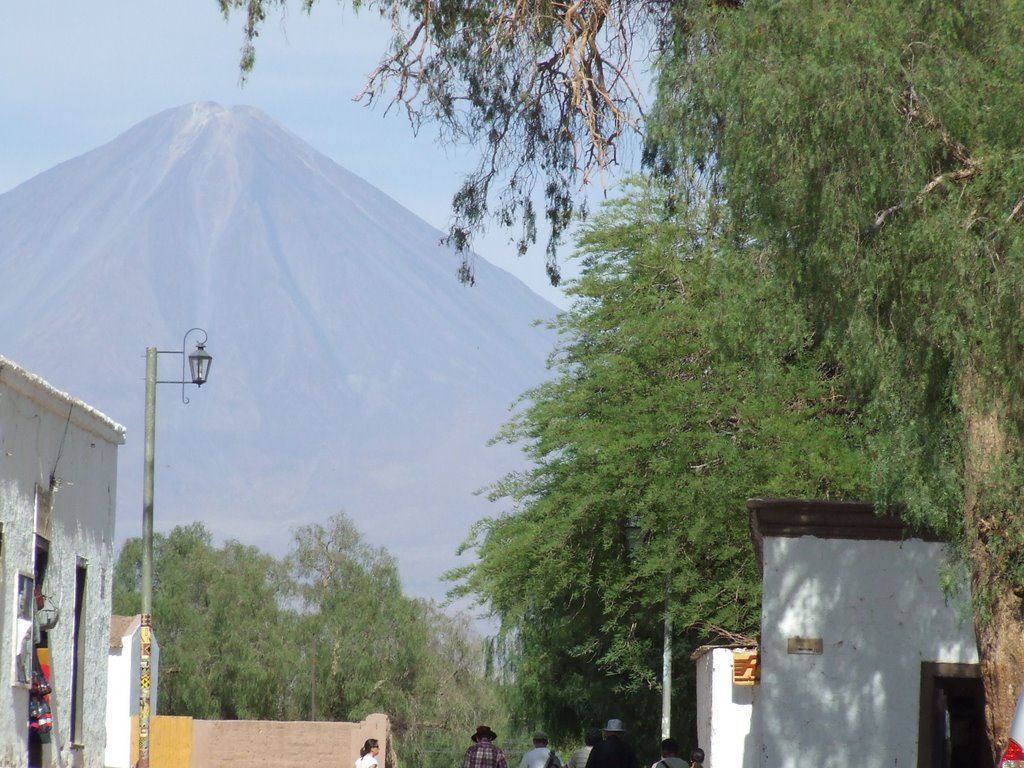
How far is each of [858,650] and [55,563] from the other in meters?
8.55

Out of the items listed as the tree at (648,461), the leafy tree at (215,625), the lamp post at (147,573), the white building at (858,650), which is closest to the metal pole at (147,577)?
the lamp post at (147,573)

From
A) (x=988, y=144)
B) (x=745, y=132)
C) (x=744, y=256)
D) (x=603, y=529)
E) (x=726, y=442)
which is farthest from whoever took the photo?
(x=603, y=529)

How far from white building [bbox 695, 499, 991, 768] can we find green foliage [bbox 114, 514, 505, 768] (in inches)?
1787

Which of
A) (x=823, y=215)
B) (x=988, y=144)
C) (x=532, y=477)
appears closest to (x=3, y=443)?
(x=823, y=215)

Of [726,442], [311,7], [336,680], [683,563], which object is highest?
[311,7]

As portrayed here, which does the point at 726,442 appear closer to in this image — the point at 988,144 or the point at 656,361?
the point at 656,361

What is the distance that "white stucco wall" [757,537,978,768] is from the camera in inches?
697

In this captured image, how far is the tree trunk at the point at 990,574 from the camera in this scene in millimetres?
13148

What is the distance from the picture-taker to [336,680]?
66.8 metres

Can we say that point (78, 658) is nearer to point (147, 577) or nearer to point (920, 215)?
point (147, 577)

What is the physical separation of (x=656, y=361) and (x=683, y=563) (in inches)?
152

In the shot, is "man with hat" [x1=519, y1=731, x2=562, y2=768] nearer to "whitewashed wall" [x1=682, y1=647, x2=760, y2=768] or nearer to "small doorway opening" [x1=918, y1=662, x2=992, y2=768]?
"whitewashed wall" [x1=682, y1=647, x2=760, y2=768]

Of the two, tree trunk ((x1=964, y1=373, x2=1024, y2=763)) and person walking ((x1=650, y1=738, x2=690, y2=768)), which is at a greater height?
tree trunk ((x1=964, y1=373, x2=1024, y2=763))

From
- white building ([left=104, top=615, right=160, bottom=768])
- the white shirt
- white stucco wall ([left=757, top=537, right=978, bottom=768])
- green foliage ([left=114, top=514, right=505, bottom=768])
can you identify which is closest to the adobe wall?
white building ([left=104, top=615, right=160, bottom=768])
